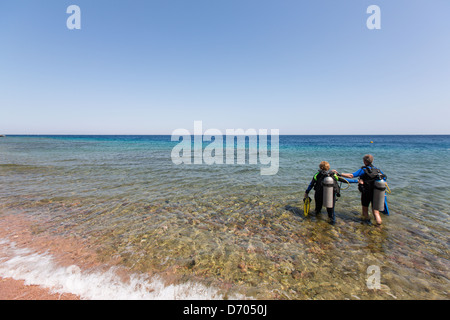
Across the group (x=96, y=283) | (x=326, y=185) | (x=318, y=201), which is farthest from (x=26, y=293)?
(x=318, y=201)

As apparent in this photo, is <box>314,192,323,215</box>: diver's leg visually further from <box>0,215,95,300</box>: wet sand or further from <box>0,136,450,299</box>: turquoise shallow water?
<box>0,215,95,300</box>: wet sand

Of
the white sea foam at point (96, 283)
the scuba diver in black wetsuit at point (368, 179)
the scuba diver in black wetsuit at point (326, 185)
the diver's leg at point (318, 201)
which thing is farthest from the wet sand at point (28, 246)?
the scuba diver in black wetsuit at point (368, 179)

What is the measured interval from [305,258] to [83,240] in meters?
6.29

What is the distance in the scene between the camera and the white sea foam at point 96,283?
366 cm

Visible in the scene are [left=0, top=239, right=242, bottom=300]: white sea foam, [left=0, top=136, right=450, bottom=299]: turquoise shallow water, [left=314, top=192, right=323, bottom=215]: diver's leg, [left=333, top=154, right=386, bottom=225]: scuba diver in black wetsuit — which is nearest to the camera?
[left=0, top=239, right=242, bottom=300]: white sea foam

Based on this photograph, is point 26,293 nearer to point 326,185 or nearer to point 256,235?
point 256,235

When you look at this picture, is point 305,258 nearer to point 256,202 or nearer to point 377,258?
point 377,258

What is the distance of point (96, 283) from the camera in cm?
386

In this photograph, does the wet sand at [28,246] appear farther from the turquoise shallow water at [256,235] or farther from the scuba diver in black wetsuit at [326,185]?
the scuba diver in black wetsuit at [326,185]

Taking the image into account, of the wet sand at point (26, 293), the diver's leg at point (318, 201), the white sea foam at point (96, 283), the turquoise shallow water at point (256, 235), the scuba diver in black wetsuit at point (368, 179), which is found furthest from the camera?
the diver's leg at point (318, 201)

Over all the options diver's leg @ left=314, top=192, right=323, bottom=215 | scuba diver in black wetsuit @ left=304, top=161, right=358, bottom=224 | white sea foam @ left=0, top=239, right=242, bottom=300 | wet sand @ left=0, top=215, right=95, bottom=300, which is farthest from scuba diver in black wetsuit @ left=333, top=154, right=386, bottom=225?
wet sand @ left=0, top=215, right=95, bottom=300

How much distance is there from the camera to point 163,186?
11.4 m

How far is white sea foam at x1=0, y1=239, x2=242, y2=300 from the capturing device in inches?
144
